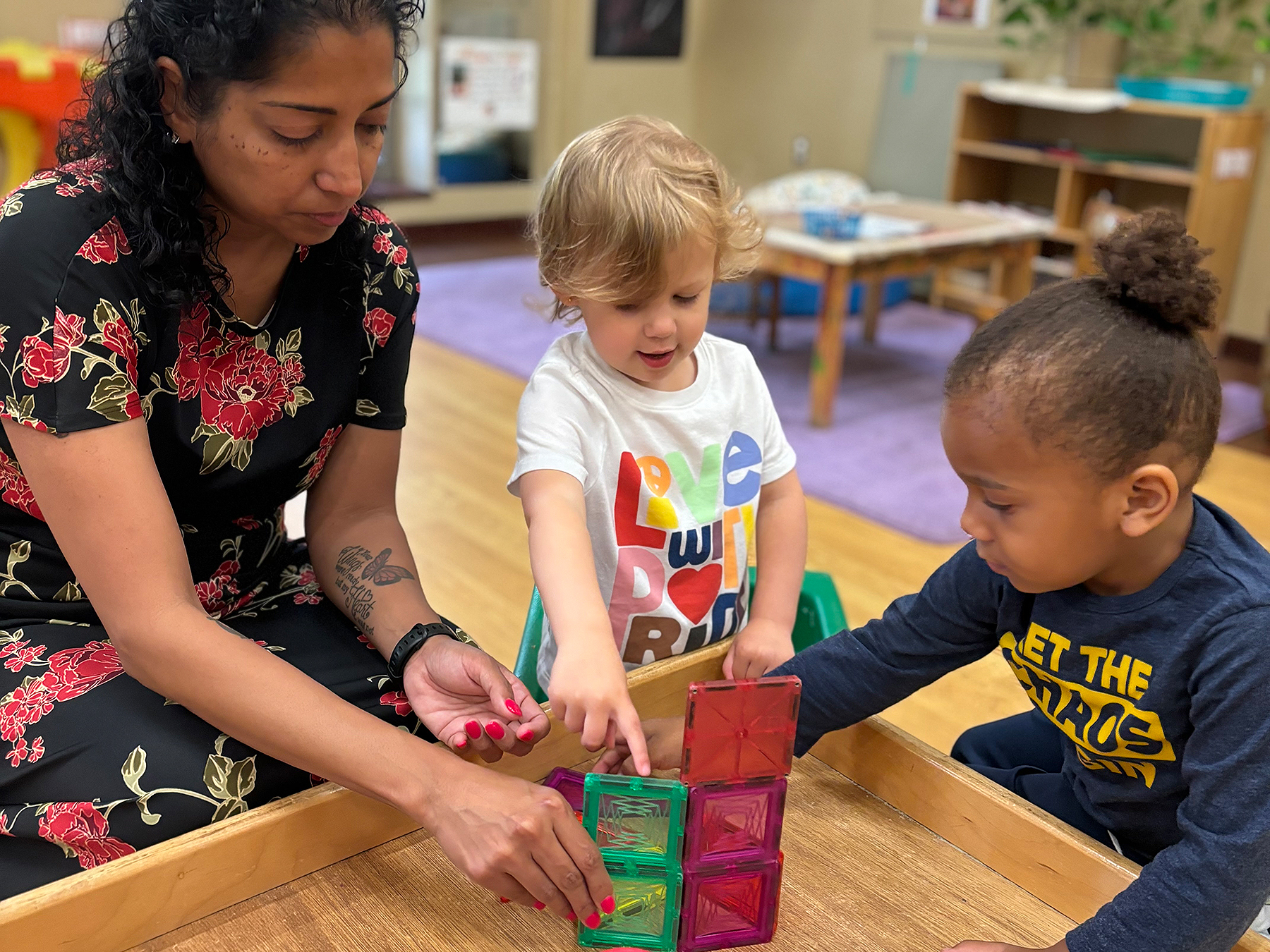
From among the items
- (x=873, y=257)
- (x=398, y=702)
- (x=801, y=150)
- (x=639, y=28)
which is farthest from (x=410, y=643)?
(x=639, y=28)

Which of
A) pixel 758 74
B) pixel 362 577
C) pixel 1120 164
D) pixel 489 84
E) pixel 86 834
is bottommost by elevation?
pixel 86 834

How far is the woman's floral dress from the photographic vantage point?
3.17ft

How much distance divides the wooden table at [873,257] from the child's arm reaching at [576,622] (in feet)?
6.70

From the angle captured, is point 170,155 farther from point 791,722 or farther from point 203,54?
point 791,722

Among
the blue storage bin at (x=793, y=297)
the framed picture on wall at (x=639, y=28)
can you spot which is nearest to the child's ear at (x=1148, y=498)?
the blue storage bin at (x=793, y=297)

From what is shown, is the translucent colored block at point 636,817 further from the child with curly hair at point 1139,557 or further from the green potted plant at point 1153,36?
the green potted plant at point 1153,36

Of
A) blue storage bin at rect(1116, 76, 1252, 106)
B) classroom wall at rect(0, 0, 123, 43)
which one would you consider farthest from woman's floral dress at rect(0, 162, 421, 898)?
classroom wall at rect(0, 0, 123, 43)

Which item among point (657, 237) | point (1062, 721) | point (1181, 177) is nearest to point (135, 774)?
point (657, 237)

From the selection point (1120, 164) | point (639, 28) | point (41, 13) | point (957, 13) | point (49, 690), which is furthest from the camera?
point (639, 28)

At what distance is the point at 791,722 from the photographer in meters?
0.80

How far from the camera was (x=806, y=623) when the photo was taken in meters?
1.56

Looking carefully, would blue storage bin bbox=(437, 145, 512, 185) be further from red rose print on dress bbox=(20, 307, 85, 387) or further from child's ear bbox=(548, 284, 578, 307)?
red rose print on dress bbox=(20, 307, 85, 387)

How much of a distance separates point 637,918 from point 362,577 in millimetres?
534

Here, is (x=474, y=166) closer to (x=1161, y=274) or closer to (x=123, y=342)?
(x=123, y=342)
